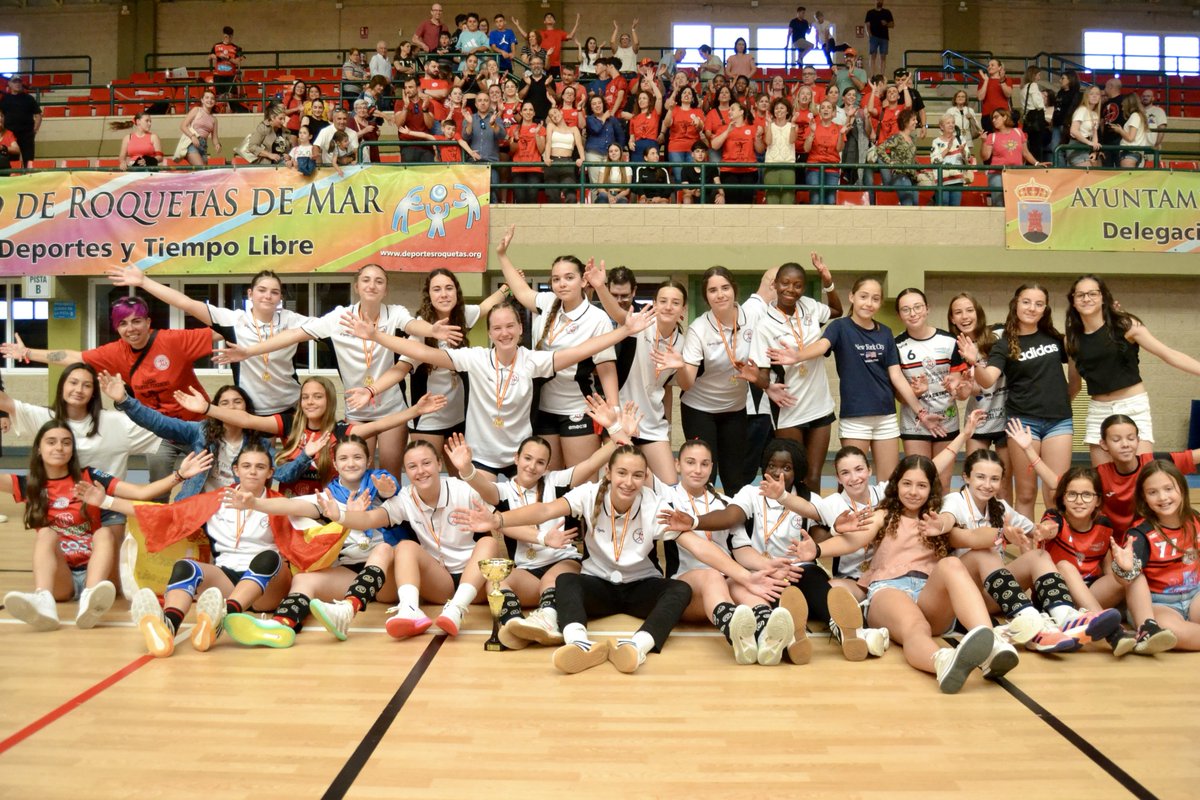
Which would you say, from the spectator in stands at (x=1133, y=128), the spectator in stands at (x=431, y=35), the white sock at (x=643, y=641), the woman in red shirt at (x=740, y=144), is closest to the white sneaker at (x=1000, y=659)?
the white sock at (x=643, y=641)

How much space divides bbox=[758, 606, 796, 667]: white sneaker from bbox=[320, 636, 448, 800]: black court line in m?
1.49

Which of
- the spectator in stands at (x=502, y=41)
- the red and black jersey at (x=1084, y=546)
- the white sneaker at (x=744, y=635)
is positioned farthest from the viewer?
the spectator in stands at (x=502, y=41)

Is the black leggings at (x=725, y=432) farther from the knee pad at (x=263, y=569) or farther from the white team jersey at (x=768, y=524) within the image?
the knee pad at (x=263, y=569)

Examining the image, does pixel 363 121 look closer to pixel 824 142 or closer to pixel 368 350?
pixel 824 142

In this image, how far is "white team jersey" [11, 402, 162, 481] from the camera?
545 cm

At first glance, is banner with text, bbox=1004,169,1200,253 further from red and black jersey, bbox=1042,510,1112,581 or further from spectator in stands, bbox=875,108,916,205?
red and black jersey, bbox=1042,510,1112,581

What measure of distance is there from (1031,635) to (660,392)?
8.05 ft

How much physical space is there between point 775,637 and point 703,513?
0.87 metres

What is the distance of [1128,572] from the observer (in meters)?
4.62

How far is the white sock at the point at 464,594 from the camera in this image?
4.77m

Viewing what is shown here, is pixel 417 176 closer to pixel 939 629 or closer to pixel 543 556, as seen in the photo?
pixel 543 556

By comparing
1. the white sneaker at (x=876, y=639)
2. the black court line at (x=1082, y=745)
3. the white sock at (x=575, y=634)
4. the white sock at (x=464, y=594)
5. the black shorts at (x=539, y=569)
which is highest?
the black shorts at (x=539, y=569)

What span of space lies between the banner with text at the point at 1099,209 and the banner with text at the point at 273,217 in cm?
647

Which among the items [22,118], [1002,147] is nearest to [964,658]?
[1002,147]
